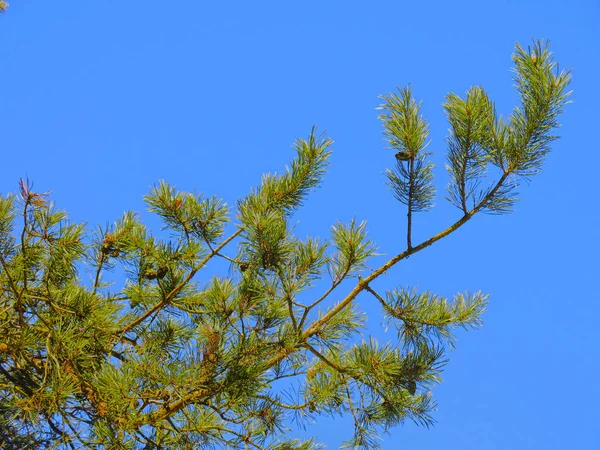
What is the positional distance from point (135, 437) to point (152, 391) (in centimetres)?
8

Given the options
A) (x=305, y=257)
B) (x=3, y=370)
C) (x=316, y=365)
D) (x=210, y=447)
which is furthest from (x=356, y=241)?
(x=3, y=370)

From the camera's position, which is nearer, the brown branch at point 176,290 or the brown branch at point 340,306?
the brown branch at point 340,306

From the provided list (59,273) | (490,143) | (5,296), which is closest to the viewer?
(490,143)

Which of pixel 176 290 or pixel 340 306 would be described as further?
pixel 176 290

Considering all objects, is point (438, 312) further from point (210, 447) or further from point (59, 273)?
point (59, 273)

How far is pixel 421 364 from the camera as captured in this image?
129 cm

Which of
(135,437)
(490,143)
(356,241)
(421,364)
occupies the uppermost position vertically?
(490,143)

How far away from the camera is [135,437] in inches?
48.2

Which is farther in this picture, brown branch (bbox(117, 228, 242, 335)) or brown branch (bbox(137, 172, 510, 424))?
brown branch (bbox(117, 228, 242, 335))

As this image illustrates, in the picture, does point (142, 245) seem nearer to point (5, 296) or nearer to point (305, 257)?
point (5, 296)

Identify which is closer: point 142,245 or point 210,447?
point 210,447

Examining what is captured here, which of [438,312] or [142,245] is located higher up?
[142,245]

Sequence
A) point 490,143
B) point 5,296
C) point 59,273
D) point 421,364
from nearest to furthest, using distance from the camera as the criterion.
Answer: point 490,143, point 421,364, point 5,296, point 59,273

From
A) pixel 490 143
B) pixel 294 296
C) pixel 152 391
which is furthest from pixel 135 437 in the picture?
pixel 490 143
